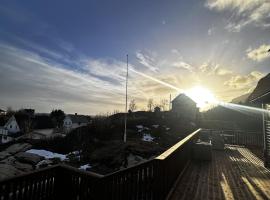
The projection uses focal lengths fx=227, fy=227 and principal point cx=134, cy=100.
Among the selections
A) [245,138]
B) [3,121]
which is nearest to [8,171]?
[245,138]

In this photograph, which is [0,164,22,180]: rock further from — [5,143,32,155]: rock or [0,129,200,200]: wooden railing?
[0,129,200,200]: wooden railing

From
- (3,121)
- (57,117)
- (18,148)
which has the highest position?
(57,117)

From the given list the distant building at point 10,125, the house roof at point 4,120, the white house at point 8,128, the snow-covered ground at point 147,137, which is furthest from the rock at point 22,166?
the house roof at point 4,120

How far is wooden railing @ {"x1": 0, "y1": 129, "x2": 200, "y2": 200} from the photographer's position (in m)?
3.47

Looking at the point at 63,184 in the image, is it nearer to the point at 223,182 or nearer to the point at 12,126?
the point at 223,182

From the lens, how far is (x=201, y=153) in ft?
31.3

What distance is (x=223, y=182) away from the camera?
6.27m

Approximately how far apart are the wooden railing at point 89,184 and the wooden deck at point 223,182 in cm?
111

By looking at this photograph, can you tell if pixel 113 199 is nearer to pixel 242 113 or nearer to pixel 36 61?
pixel 36 61

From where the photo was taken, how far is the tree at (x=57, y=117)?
220ft

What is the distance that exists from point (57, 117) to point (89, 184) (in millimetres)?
69760

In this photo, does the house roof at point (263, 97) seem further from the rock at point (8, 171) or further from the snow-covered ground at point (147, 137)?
the snow-covered ground at point (147, 137)

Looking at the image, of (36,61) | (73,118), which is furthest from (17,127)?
(36,61)

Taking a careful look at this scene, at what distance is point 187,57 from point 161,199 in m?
9.54
